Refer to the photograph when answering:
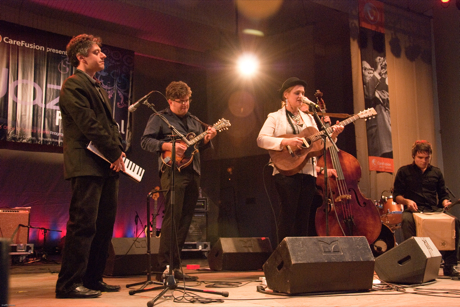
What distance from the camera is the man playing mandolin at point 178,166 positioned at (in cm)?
363

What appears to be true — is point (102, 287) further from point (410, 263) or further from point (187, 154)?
point (410, 263)

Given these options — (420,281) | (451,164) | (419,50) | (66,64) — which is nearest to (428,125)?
(451,164)

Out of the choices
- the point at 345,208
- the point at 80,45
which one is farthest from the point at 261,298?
the point at 80,45

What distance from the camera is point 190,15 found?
8445mm

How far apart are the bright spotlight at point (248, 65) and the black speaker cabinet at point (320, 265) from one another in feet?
20.0

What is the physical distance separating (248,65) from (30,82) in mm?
4202

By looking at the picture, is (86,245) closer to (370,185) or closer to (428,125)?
(370,185)

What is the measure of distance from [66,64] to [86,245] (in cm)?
621

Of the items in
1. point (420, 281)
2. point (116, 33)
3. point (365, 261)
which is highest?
point (116, 33)

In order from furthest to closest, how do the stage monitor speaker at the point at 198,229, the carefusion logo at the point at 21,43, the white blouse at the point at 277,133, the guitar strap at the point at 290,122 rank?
the stage monitor speaker at the point at 198,229, the carefusion logo at the point at 21,43, the guitar strap at the point at 290,122, the white blouse at the point at 277,133

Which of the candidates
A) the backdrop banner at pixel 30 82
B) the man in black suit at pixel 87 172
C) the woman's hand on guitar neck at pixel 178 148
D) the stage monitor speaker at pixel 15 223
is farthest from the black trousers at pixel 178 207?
the backdrop banner at pixel 30 82

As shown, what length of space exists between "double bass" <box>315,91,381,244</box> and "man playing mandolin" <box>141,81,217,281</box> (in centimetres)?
139

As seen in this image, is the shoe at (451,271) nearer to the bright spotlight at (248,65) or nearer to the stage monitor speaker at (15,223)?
the bright spotlight at (248,65)

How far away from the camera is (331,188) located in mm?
4391
